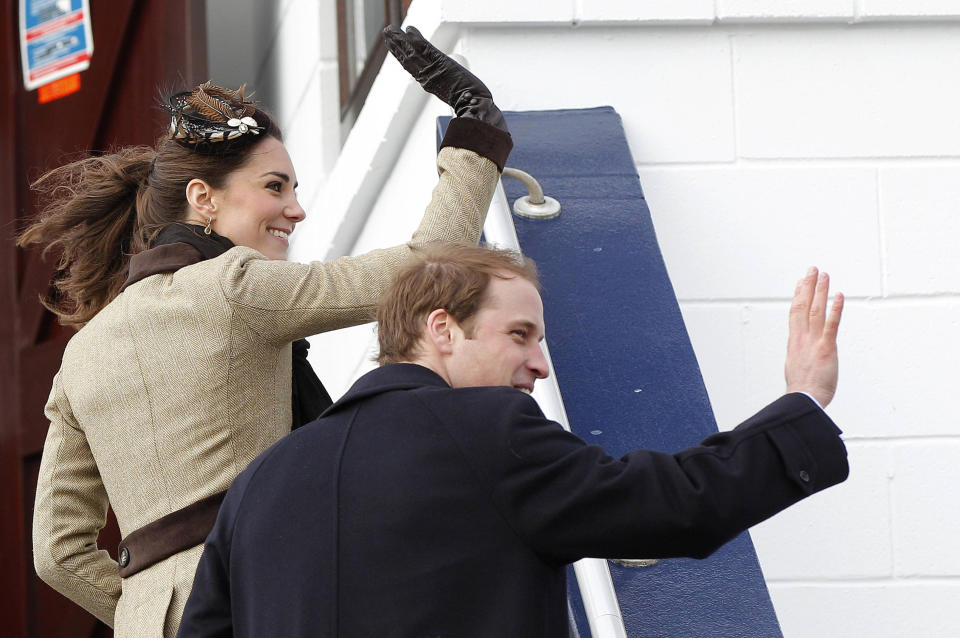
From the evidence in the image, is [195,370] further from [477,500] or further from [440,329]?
[477,500]

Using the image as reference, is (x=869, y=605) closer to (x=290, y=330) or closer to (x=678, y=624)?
(x=678, y=624)

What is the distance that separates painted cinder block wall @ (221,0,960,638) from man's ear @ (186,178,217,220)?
30.2 inches

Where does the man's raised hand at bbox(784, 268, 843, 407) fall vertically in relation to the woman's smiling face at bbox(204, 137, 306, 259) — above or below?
below

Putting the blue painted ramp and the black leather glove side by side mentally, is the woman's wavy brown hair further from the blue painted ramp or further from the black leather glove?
the blue painted ramp

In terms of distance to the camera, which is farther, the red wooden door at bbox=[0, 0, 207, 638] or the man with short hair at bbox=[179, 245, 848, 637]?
the red wooden door at bbox=[0, 0, 207, 638]

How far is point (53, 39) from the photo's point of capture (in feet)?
16.7

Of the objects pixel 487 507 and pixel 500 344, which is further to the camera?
pixel 500 344

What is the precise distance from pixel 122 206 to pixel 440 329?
0.91 metres

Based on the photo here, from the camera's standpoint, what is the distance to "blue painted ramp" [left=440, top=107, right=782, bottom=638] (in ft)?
6.63

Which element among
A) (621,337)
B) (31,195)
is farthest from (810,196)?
(31,195)

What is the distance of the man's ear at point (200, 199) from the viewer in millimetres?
2250

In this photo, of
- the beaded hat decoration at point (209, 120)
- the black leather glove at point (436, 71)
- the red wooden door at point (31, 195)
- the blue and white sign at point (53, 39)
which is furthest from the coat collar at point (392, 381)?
the blue and white sign at point (53, 39)

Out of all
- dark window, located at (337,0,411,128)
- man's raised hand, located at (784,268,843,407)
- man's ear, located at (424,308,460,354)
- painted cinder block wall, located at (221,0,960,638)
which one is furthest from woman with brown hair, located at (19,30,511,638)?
dark window, located at (337,0,411,128)

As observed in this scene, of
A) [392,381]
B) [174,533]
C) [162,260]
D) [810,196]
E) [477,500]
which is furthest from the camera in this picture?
[810,196]
